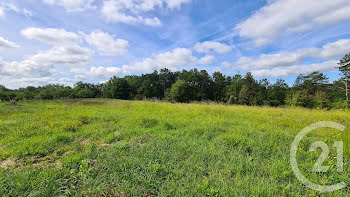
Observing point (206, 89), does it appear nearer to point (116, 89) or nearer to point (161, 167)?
point (116, 89)

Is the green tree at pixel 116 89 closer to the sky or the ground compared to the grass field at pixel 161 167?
closer to the sky

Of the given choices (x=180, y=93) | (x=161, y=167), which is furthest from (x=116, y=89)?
(x=161, y=167)

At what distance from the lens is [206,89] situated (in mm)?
47219

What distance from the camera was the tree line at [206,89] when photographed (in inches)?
1159

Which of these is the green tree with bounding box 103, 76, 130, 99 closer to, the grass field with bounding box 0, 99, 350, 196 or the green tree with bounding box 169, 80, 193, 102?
the green tree with bounding box 169, 80, 193, 102

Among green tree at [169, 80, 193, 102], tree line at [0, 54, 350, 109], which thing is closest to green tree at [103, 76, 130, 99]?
tree line at [0, 54, 350, 109]

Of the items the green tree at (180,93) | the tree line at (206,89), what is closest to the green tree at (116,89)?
the tree line at (206,89)

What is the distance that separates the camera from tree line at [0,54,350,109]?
96.6 ft

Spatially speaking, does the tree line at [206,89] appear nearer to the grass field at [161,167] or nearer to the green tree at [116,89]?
the green tree at [116,89]

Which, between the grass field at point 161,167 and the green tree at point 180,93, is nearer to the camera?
the grass field at point 161,167

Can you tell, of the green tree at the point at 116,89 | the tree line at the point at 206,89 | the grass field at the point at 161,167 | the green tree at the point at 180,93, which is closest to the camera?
the grass field at the point at 161,167

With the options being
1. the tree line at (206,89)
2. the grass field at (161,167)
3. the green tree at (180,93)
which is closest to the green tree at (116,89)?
the tree line at (206,89)

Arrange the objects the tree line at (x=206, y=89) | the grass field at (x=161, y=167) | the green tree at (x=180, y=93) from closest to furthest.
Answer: the grass field at (x=161, y=167) < the tree line at (x=206, y=89) < the green tree at (x=180, y=93)

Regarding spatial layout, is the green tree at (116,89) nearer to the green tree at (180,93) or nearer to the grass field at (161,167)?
the green tree at (180,93)
